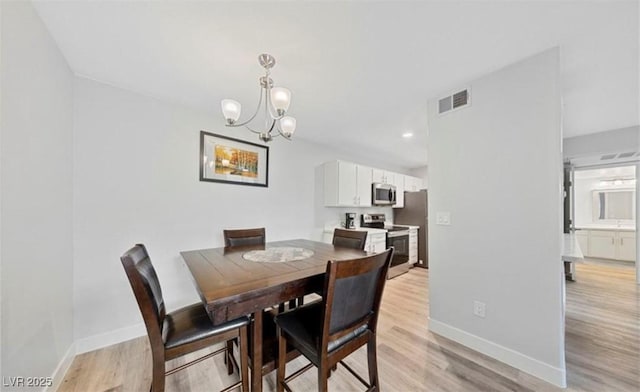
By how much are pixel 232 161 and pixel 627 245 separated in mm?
8071

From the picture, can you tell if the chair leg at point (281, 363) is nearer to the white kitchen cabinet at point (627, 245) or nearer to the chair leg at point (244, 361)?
the chair leg at point (244, 361)

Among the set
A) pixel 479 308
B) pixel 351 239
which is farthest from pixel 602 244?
pixel 351 239

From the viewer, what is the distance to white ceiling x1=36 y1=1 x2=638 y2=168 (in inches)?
52.2

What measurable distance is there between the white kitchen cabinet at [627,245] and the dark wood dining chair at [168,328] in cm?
782

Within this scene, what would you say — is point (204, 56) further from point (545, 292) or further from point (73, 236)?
point (545, 292)

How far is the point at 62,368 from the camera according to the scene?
163 centimetres

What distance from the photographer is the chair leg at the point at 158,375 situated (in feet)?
3.81

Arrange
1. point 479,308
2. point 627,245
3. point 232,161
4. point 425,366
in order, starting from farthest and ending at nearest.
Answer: point 627,245, point 232,161, point 479,308, point 425,366

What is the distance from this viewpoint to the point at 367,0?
4.13 feet

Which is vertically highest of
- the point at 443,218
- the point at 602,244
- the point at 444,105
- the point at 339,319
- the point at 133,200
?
the point at 444,105

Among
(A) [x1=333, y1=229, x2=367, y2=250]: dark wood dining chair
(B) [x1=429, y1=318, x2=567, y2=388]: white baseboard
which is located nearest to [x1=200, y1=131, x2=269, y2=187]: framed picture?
(A) [x1=333, y1=229, x2=367, y2=250]: dark wood dining chair

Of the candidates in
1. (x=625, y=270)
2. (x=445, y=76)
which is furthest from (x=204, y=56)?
(x=625, y=270)

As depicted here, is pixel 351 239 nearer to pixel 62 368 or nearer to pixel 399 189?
pixel 62 368

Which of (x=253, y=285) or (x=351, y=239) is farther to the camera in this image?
(x=351, y=239)
